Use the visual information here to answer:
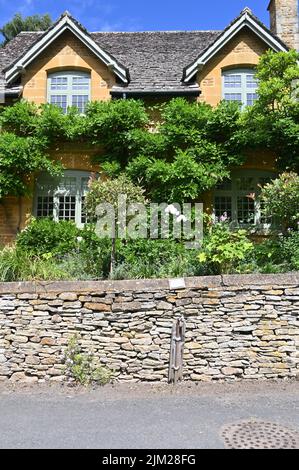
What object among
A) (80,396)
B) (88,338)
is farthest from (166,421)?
(88,338)

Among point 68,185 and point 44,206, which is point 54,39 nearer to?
point 68,185

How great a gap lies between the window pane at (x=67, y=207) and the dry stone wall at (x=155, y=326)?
479 centimetres

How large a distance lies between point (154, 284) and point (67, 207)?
18.3 feet

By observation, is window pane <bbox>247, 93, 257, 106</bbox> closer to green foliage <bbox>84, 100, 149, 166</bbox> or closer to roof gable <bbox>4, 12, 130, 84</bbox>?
green foliage <bbox>84, 100, 149, 166</bbox>

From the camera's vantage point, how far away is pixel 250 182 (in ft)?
39.3

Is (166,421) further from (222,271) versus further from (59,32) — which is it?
(59,32)

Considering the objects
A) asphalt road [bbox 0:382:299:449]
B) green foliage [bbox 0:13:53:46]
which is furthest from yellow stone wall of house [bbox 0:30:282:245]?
green foliage [bbox 0:13:53:46]

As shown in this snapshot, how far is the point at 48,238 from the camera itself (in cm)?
1048

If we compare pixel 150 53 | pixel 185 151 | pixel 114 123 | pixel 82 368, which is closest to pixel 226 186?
pixel 185 151

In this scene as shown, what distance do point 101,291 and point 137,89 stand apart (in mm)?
7138

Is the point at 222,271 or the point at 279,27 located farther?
the point at 279,27

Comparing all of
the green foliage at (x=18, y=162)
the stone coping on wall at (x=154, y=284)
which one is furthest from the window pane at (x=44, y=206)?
the stone coping on wall at (x=154, y=284)

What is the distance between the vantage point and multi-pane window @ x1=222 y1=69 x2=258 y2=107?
12.2 metres

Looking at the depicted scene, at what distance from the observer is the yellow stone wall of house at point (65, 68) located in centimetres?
1220
